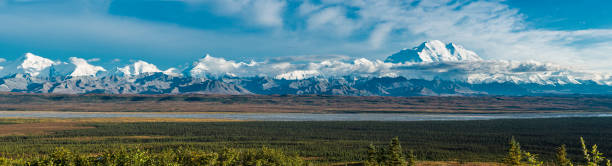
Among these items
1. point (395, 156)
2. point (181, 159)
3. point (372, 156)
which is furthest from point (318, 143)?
point (181, 159)

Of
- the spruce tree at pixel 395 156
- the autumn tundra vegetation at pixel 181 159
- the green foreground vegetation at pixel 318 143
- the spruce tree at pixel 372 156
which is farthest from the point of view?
the green foreground vegetation at pixel 318 143

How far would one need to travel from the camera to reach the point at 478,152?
7269 cm

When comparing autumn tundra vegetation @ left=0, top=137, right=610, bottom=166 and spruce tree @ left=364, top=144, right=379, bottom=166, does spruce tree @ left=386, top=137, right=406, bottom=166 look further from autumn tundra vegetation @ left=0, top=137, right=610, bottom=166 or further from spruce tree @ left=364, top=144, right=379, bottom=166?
spruce tree @ left=364, top=144, right=379, bottom=166

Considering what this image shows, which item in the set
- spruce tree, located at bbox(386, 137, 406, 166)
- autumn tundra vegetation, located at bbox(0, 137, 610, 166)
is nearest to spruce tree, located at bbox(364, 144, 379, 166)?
autumn tundra vegetation, located at bbox(0, 137, 610, 166)

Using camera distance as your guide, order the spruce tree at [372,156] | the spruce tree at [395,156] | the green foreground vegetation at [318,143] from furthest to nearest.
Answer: the green foreground vegetation at [318,143], the spruce tree at [372,156], the spruce tree at [395,156]

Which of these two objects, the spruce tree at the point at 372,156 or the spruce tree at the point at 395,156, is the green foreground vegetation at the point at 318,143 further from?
the spruce tree at the point at 395,156

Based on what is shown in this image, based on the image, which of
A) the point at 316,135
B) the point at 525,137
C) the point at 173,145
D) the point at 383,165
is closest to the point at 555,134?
the point at 525,137

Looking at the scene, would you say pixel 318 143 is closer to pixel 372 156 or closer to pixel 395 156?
pixel 372 156

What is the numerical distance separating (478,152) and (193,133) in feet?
227

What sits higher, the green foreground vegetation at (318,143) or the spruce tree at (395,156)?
the spruce tree at (395,156)

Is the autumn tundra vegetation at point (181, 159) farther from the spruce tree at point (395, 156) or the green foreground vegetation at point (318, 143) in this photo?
the green foreground vegetation at point (318, 143)

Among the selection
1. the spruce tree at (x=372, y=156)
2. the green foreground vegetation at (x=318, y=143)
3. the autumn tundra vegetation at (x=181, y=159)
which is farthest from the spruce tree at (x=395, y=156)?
the green foreground vegetation at (x=318, y=143)

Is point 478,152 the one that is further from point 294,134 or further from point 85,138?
point 85,138

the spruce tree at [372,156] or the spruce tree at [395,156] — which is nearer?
the spruce tree at [395,156]
